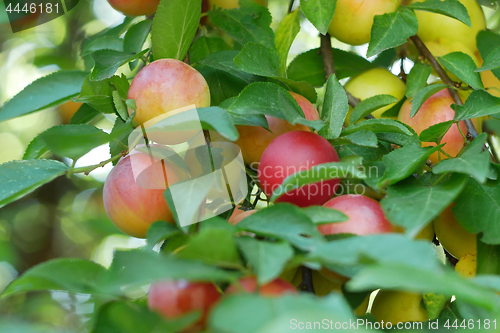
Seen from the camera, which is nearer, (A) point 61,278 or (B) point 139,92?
(A) point 61,278

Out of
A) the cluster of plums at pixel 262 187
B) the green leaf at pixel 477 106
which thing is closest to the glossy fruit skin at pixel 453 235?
the cluster of plums at pixel 262 187

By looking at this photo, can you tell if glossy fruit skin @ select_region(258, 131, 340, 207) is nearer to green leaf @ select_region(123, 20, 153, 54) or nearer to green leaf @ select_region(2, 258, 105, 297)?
green leaf @ select_region(2, 258, 105, 297)

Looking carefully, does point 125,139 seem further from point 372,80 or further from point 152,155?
point 372,80

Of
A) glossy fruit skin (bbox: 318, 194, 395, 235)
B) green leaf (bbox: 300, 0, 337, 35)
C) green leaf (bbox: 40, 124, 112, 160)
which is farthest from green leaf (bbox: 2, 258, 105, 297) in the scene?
green leaf (bbox: 300, 0, 337, 35)

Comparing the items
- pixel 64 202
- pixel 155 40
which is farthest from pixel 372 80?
pixel 64 202

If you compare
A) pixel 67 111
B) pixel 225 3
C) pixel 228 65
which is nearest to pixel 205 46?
pixel 225 3

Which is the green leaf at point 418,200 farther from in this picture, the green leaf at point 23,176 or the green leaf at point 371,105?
the green leaf at point 23,176

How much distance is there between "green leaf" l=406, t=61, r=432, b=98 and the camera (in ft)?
2.19

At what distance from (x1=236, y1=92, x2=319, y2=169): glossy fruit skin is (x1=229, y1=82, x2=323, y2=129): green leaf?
0.19ft

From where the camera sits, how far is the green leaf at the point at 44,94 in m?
0.55

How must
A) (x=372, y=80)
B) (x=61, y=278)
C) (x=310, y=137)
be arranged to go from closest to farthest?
(x=61, y=278)
(x=310, y=137)
(x=372, y=80)

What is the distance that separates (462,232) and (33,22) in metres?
0.81

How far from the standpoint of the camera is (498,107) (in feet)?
1.66

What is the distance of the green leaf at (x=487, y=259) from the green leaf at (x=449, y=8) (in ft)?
1.03
